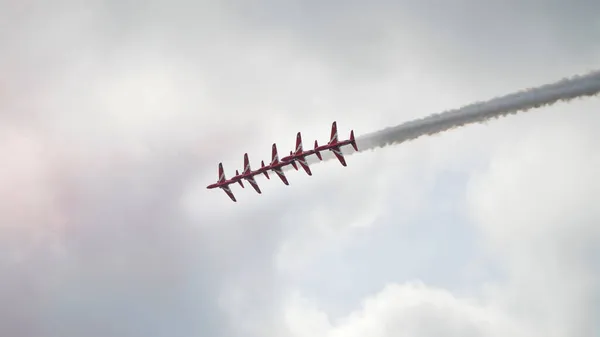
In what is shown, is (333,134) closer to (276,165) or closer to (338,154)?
(338,154)

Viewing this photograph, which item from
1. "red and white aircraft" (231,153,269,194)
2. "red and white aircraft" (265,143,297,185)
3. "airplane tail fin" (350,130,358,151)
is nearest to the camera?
"airplane tail fin" (350,130,358,151)

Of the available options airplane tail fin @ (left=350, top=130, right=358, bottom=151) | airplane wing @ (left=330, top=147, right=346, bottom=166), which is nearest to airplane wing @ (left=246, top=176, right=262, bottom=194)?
airplane wing @ (left=330, top=147, right=346, bottom=166)

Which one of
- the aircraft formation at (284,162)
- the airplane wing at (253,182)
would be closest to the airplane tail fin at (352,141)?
the aircraft formation at (284,162)

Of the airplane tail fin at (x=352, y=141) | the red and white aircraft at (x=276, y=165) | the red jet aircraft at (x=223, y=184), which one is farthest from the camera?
the red jet aircraft at (x=223, y=184)

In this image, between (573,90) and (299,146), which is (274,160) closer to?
(299,146)

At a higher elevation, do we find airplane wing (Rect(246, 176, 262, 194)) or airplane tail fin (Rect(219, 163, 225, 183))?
airplane tail fin (Rect(219, 163, 225, 183))

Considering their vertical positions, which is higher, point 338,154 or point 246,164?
point 246,164

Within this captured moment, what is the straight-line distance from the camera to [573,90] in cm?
6575

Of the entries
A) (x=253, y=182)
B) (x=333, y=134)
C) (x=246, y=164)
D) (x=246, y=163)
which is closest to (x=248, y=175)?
(x=253, y=182)

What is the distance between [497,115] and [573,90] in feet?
38.3

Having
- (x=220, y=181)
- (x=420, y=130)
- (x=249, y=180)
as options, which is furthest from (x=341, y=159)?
(x=220, y=181)

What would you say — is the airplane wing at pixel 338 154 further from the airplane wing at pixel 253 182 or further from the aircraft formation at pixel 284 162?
the airplane wing at pixel 253 182

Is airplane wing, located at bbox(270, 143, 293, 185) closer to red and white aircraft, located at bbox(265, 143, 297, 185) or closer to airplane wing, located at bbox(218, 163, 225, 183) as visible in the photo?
red and white aircraft, located at bbox(265, 143, 297, 185)

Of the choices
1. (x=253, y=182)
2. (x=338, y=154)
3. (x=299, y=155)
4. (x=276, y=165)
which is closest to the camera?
(x=338, y=154)
